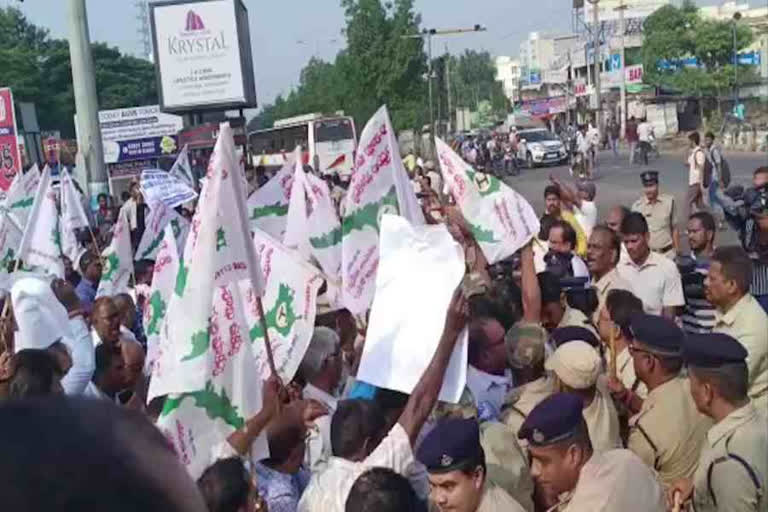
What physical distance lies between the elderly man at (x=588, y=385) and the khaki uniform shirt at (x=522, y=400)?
0.23 ft

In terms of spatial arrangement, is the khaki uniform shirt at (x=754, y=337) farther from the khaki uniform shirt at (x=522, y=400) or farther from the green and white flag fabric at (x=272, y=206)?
the green and white flag fabric at (x=272, y=206)

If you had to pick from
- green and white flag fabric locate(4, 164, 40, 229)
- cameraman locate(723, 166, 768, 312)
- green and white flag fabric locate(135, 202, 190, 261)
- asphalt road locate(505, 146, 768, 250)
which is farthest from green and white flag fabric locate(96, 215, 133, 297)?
asphalt road locate(505, 146, 768, 250)

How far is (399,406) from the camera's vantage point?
3.93 m

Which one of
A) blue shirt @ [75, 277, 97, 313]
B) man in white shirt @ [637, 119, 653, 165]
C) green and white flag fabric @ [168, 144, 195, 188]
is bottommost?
man in white shirt @ [637, 119, 653, 165]

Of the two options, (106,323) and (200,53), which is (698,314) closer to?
(106,323)

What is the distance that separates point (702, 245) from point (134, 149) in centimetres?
2554

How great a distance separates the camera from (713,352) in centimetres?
356

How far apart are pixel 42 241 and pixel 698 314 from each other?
4.94 m

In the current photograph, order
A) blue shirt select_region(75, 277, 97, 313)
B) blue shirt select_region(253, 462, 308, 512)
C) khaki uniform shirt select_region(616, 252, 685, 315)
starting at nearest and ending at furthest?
blue shirt select_region(253, 462, 308, 512), khaki uniform shirt select_region(616, 252, 685, 315), blue shirt select_region(75, 277, 97, 313)

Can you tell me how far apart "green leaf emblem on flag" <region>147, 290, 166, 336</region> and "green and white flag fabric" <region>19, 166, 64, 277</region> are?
3223mm

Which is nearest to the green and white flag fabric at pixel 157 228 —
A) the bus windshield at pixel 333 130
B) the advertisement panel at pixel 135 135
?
→ the advertisement panel at pixel 135 135

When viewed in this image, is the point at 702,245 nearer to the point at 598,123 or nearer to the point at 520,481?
the point at 520,481

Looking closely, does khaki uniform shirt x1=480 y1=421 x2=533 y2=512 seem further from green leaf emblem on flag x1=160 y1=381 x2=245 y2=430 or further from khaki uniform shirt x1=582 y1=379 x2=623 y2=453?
green leaf emblem on flag x1=160 y1=381 x2=245 y2=430

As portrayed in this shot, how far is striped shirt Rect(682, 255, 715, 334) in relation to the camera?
624 centimetres
